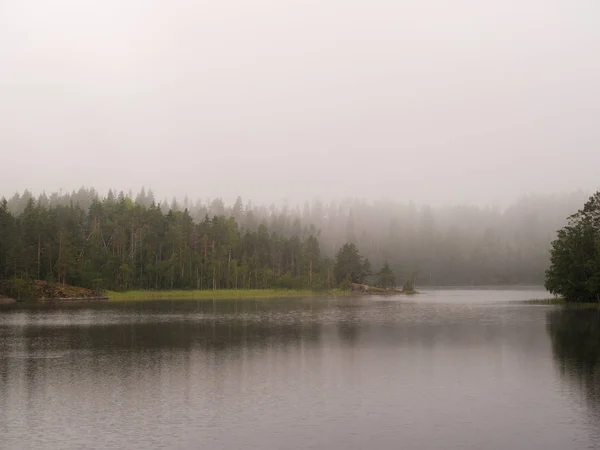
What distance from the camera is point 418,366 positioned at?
145 feet

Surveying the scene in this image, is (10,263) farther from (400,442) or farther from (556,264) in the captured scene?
(400,442)

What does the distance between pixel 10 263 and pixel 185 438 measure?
497ft

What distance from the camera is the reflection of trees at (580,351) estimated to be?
35156 millimetres

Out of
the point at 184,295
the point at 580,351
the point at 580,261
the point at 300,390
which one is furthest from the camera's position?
the point at 184,295

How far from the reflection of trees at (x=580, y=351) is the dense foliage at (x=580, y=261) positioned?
1257 inches

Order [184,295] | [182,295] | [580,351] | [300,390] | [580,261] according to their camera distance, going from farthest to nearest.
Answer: [184,295]
[182,295]
[580,261]
[580,351]
[300,390]

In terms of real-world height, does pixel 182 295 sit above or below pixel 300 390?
below

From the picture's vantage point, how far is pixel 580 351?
168 feet

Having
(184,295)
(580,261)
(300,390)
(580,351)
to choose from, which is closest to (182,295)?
(184,295)

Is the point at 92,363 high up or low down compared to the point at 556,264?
down

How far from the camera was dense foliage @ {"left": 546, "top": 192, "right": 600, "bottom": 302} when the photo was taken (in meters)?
115

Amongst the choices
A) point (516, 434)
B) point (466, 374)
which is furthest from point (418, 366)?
point (516, 434)

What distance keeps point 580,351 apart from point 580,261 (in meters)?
75.8

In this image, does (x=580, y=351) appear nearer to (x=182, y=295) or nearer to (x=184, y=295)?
(x=184, y=295)
